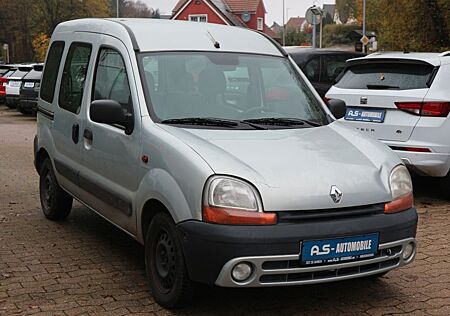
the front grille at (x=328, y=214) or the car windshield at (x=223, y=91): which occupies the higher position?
the car windshield at (x=223, y=91)

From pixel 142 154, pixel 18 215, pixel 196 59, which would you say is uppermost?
pixel 196 59

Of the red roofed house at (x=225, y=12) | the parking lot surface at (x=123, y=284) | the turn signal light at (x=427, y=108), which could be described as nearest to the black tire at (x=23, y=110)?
the parking lot surface at (x=123, y=284)

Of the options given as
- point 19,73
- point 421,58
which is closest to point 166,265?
point 421,58

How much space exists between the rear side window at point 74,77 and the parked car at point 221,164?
23 mm

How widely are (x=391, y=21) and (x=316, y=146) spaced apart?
20063mm

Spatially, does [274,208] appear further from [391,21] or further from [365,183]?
[391,21]

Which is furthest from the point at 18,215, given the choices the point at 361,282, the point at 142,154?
the point at 361,282

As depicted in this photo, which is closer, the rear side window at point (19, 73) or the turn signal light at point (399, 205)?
the turn signal light at point (399, 205)

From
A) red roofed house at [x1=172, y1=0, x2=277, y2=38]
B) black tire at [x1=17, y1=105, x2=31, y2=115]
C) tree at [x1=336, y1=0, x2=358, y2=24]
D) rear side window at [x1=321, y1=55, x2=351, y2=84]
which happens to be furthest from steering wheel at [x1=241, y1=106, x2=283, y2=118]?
tree at [x1=336, y1=0, x2=358, y2=24]

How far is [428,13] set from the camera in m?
21.6

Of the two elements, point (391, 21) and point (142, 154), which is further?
point (391, 21)

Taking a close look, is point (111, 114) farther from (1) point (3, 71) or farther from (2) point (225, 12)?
(2) point (225, 12)

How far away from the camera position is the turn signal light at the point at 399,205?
439 centimetres

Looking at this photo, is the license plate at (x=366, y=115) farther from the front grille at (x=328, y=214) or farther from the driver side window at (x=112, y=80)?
the front grille at (x=328, y=214)
